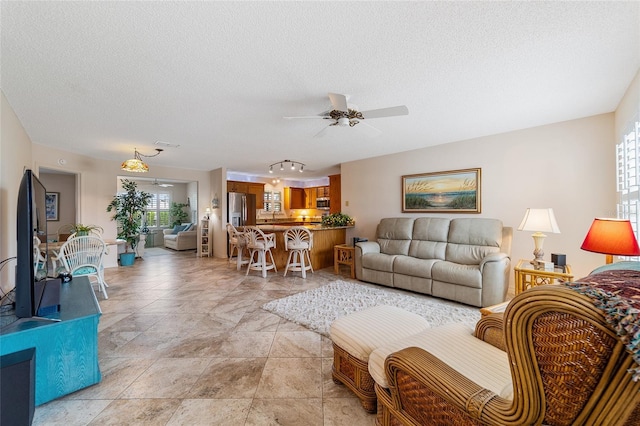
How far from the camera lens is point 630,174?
91.4 inches

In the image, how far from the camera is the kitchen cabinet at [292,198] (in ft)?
30.9

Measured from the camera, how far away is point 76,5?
1.40 meters

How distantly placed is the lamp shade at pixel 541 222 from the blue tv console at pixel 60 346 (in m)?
4.21

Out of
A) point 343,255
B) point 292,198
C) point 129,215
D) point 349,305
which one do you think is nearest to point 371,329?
point 349,305

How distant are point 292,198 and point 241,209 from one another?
240 cm

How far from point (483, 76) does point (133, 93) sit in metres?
3.23

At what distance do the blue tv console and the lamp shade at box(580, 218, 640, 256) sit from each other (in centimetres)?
390

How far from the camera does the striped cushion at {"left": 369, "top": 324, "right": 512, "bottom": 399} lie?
3.82ft

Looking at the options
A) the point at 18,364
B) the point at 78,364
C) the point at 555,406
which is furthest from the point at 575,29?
the point at 78,364

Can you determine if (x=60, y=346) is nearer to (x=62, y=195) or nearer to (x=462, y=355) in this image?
(x=462, y=355)

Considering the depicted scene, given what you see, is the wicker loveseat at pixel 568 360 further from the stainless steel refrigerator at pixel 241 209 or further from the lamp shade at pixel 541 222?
the stainless steel refrigerator at pixel 241 209

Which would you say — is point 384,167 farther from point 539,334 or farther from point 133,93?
point 539,334

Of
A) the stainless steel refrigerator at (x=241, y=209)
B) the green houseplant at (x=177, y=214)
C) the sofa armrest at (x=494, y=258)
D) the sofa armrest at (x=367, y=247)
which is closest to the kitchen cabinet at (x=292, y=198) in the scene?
the stainless steel refrigerator at (x=241, y=209)

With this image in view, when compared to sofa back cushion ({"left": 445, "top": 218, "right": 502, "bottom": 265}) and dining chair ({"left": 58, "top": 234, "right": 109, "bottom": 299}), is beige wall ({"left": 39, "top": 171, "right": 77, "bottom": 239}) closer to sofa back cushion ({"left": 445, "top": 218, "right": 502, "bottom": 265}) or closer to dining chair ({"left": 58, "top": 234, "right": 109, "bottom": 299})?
dining chair ({"left": 58, "top": 234, "right": 109, "bottom": 299})
